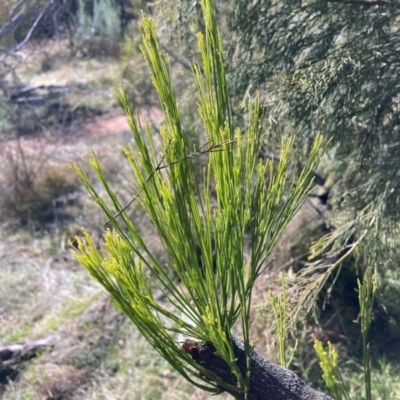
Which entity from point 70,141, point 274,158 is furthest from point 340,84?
point 70,141

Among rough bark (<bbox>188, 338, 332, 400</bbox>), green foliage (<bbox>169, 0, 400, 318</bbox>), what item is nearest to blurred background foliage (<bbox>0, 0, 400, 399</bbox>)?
green foliage (<bbox>169, 0, 400, 318</bbox>)

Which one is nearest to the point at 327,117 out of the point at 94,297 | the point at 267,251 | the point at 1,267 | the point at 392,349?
the point at 267,251

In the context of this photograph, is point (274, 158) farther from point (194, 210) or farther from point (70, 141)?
point (70, 141)

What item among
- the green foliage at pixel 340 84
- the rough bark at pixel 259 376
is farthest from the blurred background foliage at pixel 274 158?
the rough bark at pixel 259 376

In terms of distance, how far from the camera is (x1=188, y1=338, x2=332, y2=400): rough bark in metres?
1.23

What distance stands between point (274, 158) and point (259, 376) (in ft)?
8.96

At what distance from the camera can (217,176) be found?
43.4 inches

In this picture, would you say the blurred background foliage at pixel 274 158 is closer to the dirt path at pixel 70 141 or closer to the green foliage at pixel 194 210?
the dirt path at pixel 70 141

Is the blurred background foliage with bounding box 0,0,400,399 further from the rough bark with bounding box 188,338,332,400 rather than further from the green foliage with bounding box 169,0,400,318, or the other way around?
the rough bark with bounding box 188,338,332,400

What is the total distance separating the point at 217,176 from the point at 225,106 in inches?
5.3

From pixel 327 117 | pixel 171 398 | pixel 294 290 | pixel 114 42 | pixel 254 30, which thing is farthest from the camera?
pixel 114 42

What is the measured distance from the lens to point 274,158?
388 cm

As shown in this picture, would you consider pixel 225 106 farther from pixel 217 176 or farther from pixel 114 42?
pixel 114 42

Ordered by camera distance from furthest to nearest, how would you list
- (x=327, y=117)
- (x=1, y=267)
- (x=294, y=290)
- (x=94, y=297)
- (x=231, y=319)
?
(x=1, y=267) → (x=94, y=297) → (x=294, y=290) → (x=327, y=117) → (x=231, y=319)
